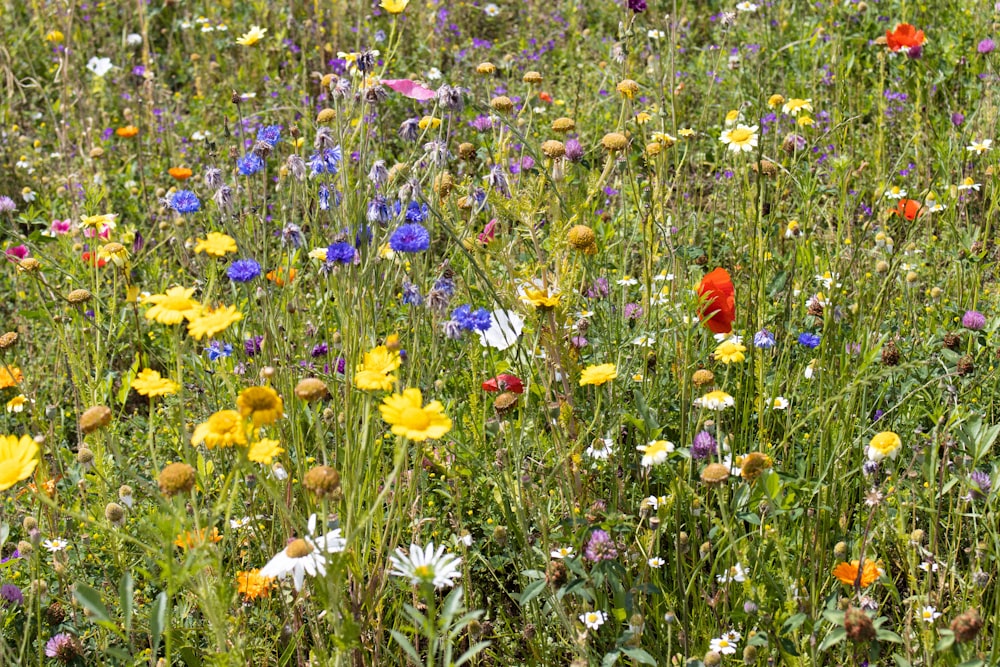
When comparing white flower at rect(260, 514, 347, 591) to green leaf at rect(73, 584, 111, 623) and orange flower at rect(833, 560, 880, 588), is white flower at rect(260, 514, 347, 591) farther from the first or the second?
orange flower at rect(833, 560, 880, 588)

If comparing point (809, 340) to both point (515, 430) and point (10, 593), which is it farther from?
point (10, 593)

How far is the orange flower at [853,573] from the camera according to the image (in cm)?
148

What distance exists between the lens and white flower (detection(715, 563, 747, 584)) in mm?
1387

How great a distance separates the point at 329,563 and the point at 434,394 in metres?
0.92

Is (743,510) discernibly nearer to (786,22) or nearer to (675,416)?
(675,416)

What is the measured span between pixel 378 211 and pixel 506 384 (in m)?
0.38

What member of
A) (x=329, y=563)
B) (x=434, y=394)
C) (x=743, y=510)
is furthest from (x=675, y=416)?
(x=329, y=563)

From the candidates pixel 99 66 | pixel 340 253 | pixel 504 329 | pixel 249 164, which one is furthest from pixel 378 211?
pixel 99 66

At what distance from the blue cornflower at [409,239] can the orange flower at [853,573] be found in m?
0.84

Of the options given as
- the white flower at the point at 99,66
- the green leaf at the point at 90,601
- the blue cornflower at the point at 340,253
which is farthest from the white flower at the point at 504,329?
the white flower at the point at 99,66

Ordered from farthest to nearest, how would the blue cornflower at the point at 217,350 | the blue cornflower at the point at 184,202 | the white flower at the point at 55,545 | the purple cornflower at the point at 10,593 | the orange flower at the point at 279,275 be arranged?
1. the orange flower at the point at 279,275
2. the blue cornflower at the point at 217,350
3. the blue cornflower at the point at 184,202
4. the white flower at the point at 55,545
5. the purple cornflower at the point at 10,593

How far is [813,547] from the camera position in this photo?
163 cm

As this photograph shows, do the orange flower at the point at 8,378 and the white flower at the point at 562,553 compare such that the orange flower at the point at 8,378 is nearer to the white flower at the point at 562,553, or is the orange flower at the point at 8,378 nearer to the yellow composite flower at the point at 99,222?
the yellow composite flower at the point at 99,222

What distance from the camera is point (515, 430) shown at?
172 centimetres
